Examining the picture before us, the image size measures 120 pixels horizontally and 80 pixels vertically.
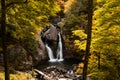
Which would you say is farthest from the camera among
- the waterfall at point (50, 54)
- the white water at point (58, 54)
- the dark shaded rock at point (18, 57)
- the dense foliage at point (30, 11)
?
the white water at point (58, 54)

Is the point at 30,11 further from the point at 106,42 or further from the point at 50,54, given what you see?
the point at 50,54

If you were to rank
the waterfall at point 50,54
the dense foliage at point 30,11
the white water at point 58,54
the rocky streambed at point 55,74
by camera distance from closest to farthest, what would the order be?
the dense foliage at point 30,11
the rocky streambed at point 55,74
the waterfall at point 50,54
the white water at point 58,54

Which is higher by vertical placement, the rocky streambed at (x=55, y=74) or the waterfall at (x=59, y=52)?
the waterfall at (x=59, y=52)

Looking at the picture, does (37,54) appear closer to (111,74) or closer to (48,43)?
(48,43)

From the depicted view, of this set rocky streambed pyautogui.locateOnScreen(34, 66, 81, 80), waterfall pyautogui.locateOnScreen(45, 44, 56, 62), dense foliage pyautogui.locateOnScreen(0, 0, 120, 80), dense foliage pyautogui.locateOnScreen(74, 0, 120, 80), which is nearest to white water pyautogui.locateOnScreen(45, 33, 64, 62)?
waterfall pyautogui.locateOnScreen(45, 44, 56, 62)

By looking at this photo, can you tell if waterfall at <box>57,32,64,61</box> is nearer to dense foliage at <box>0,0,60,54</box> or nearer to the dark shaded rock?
the dark shaded rock

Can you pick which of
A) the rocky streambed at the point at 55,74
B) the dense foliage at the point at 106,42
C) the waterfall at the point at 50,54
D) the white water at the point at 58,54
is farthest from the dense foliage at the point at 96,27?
the white water at the point at 58,54

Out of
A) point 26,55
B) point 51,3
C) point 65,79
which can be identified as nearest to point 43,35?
→ point 26,55

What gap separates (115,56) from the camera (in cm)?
1368

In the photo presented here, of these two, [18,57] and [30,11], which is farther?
[18,57]

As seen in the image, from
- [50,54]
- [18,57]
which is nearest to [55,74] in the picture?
[18,57]

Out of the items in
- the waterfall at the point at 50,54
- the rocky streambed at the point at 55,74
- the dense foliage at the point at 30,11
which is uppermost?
the dense foliage at the point at 30,11

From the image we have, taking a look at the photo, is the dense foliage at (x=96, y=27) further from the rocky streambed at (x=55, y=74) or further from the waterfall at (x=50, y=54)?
the waterfall at (x=50, y=54)

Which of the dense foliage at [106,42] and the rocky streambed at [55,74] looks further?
the rocky streambed at [55,74]
